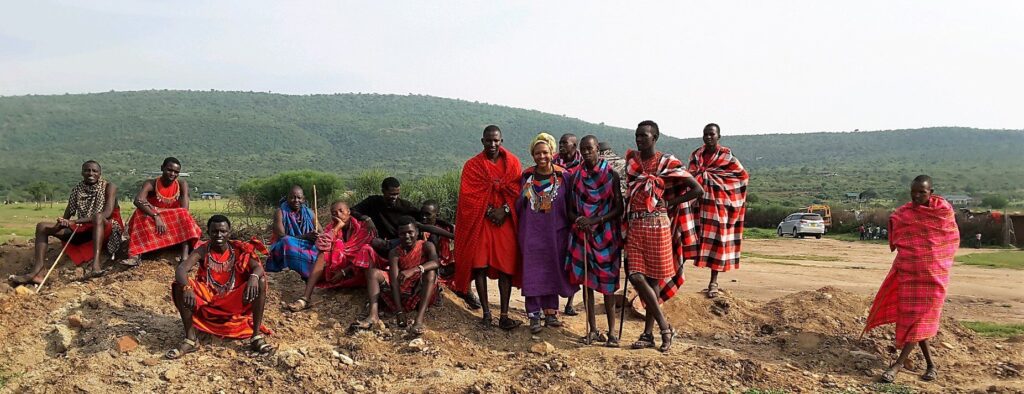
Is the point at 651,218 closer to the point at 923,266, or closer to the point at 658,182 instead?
the point at 658,182

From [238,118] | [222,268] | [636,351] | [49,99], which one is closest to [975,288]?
[636,351]

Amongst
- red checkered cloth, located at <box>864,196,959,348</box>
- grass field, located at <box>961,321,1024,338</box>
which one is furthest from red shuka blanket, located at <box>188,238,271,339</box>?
grass field, located at <box>961,321,1024,338</box>

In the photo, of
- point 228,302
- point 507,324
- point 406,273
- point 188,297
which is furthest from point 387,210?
point 188,297

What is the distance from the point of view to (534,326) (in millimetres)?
6496

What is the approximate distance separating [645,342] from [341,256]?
2805 millimetres

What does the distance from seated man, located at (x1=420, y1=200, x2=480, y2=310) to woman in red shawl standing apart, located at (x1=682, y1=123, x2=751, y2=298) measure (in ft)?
7.48

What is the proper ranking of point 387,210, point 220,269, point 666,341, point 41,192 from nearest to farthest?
point 220,269, point 666,341, point 387,210, point 41,192

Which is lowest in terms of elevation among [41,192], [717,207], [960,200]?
[41,192]

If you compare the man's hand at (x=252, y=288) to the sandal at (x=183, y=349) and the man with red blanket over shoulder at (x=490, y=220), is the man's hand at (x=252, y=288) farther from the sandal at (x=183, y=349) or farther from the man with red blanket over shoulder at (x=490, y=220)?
the man with red blanket over shoulder at (x=490, y=220)

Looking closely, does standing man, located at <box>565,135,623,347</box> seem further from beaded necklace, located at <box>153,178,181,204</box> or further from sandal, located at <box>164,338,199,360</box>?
beaded necklace, located at <box>153,178,181,204</box>

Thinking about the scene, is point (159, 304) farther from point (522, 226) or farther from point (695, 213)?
point (695, 213)

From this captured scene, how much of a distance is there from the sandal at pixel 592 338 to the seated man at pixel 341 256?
1954 millimetres

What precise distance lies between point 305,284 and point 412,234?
1.60 meters

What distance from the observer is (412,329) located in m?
6.21
